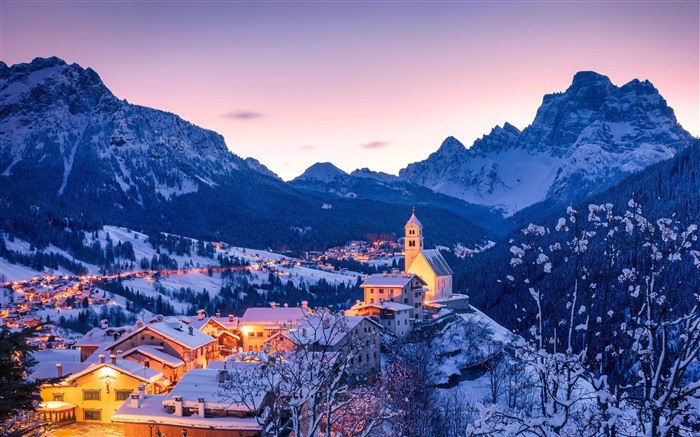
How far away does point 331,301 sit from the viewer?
14638 centimetres

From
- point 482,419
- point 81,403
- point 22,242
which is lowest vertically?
point 81,403

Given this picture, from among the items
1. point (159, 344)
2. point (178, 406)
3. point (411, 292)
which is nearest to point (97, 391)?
point (159, 344)

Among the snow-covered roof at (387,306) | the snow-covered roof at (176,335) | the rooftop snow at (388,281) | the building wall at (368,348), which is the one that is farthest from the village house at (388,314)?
the snow-covered roof at (176,335)

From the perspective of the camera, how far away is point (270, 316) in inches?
2810

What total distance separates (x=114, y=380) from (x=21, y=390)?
34.3 m

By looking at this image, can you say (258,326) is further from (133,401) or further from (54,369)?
(133,401)

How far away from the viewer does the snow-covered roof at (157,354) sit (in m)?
52.8

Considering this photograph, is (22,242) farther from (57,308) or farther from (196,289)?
(57,308)

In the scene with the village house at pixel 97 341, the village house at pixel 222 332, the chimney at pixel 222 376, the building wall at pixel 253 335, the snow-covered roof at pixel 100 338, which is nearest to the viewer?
the chimney at pixel 222 376

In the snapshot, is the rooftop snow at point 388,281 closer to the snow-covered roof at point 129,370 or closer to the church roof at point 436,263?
the church roof at point 436,263

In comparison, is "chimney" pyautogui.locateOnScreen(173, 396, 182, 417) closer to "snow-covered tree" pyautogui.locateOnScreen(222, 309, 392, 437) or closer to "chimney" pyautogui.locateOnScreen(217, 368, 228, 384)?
"snow-covered tree" pyautogui.locateOnScreen(222, 309, 392, 437)

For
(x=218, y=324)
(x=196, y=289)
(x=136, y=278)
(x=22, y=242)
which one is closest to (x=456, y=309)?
(x=218, y=324)

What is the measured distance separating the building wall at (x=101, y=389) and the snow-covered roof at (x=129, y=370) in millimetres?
243

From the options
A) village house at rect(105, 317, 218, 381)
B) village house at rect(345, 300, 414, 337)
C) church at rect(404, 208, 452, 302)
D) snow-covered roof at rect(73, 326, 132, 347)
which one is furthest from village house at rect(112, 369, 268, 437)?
church at rect(404, 208, 452, 302)
